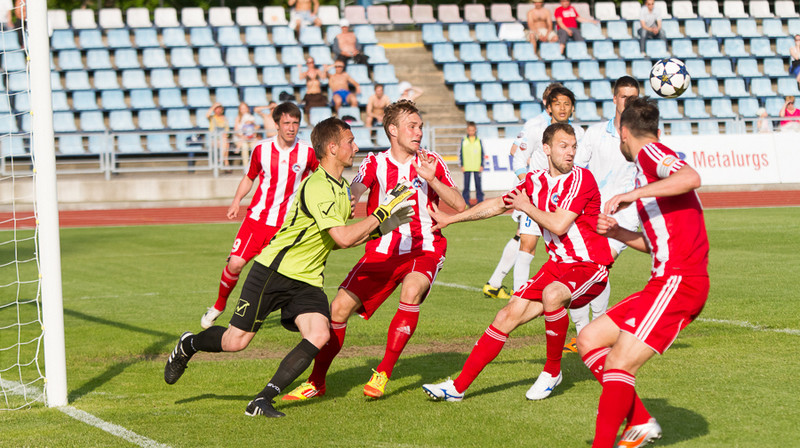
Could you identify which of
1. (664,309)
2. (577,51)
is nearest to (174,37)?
(577,51)

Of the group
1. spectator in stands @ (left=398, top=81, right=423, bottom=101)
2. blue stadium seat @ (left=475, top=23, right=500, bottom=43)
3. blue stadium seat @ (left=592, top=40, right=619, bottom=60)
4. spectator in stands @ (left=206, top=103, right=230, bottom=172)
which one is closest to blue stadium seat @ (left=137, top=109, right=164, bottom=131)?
spectator in stands @ (left=206, top=103, right=230, bottom=172)

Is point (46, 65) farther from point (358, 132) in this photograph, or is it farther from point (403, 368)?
point (358, 132)

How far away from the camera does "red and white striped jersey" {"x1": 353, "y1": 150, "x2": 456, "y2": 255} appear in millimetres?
6648

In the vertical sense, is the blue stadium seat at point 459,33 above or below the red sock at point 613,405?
above

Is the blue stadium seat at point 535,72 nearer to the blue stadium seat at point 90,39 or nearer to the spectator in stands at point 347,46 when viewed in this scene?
the spectator in stands at point 347,46

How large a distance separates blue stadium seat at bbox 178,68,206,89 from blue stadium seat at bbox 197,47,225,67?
40cm

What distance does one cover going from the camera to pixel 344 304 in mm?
6539

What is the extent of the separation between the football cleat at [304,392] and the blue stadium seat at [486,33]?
82.2 feet

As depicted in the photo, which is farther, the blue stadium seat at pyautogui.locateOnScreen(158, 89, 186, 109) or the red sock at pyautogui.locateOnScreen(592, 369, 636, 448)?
the blue stadium seat at pyautogui.locateOnScreen(158, 89, 186, 109)

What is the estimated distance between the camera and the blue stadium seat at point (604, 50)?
30306mm

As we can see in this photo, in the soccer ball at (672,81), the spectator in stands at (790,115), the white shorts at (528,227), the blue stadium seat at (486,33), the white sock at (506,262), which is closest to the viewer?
the soccer ball at (672,81)

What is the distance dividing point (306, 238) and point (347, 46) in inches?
877

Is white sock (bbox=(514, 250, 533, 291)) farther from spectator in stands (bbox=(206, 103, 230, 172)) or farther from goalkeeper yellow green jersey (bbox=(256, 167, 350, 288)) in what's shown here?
spectator in stands (bbox=(206, 103, 230, 172))

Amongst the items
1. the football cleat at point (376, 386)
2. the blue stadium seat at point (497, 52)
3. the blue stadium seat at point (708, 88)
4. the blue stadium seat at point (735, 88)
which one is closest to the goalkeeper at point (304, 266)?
the football cleat at point (376, 386)
